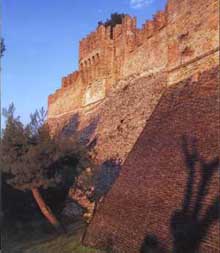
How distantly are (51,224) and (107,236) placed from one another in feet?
13.8

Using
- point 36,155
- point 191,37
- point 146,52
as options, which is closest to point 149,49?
point 146,52

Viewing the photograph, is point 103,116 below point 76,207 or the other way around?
the other way around

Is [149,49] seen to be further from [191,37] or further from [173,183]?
[173,183]

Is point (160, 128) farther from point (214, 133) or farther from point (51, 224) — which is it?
point (51, 224)

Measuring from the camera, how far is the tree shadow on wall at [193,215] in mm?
6590

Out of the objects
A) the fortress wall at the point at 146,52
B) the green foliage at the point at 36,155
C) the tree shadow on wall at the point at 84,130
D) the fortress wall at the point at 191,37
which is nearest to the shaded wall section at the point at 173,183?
the fortress wall at the point at 191,37

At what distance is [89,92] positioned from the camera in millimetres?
18234

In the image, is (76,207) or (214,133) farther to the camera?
(76,207)

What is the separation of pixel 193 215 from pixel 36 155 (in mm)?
6487

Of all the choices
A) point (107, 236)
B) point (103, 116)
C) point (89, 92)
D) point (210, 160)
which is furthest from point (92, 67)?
point (210, 160)

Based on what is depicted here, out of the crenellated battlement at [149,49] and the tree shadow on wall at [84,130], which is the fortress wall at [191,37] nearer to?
the crenellated battlement at [149,49]

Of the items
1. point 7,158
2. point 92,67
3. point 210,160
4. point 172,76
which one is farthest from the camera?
point 92,67

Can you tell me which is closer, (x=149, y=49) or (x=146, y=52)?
(x=149, y=49)

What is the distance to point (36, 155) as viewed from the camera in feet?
40.1
